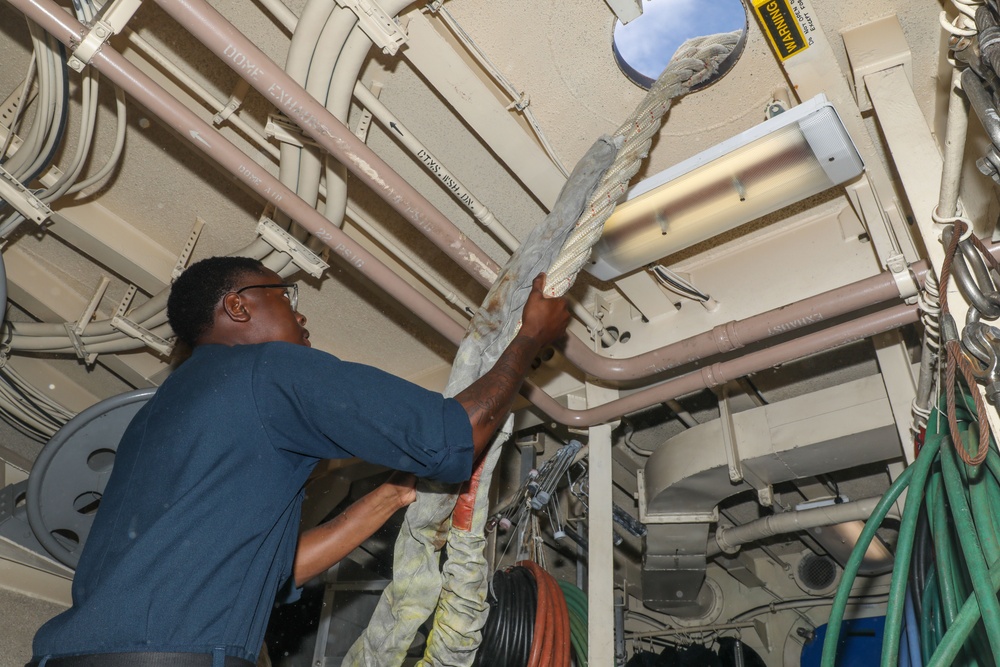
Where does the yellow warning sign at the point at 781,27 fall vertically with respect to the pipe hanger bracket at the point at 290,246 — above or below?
above

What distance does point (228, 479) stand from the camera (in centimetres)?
149

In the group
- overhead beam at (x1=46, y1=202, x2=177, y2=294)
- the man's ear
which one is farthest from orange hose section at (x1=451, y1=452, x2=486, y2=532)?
overhead beam at (x1=46, y1=202, x2=177, y2=294)

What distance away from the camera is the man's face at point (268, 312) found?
190 cm

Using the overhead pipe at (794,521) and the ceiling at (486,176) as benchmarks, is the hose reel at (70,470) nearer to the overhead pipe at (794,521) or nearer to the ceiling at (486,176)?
the ceiling at (486,176)

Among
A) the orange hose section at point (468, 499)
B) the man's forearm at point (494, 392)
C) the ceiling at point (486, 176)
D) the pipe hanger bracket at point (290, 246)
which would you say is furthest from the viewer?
the pipe hanger bracket at point (290, 246)

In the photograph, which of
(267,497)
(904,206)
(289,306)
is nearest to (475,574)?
(267,497)

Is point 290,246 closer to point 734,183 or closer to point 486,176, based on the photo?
point 486,176

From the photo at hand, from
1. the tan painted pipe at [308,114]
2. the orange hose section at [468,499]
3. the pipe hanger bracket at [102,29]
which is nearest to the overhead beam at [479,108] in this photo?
the tan painted pipe at [308,114]

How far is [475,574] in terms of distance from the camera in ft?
5.77

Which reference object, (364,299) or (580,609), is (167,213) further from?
(580,609)

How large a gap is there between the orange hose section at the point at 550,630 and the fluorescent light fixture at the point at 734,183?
1.20 meters

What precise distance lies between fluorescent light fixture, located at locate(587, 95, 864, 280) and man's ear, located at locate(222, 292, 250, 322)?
3.99 feet

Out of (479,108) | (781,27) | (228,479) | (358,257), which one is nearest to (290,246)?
(358,257)

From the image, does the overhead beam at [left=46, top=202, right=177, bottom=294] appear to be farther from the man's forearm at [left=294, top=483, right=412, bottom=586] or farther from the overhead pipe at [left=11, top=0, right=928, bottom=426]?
the man's forearm at [left=294, top=483, right=412, bottom=586]
